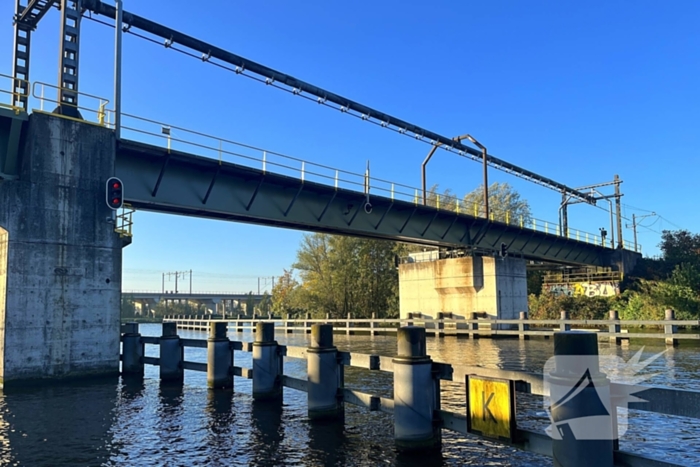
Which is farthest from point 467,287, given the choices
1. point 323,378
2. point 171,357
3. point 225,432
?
point 225,432

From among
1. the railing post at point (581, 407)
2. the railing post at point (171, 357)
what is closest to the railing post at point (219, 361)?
the railing post at point (171, 357)

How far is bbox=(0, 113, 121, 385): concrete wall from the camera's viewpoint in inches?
619

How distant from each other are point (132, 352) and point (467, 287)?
25.2 meters

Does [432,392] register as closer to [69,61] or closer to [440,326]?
[69,61]

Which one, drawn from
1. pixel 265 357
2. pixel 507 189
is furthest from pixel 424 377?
pixel 507 189

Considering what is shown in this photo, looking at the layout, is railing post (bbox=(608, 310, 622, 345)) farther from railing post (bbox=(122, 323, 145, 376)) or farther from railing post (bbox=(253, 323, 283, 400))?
railing post (bbox=(122, 323, 145, 376))

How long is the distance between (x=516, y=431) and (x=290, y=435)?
13.6ft

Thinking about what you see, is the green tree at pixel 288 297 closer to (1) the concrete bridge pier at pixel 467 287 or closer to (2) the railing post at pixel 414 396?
(1) the concrete bridge pier at pixel 467 287

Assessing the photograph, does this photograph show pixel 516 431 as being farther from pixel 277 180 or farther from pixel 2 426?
pixel 277 180

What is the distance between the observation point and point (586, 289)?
2051 inches

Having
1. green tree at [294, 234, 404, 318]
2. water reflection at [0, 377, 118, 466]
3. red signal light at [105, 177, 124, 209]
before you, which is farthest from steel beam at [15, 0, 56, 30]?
green tree at [294, 234, 404, 318]

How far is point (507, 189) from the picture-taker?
227ft

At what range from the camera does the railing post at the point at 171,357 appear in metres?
15.6

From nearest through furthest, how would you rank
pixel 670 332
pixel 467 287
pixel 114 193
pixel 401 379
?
pixel 401 379 < pixel 114 193 < pixel 670 332 < pixel 467 287
